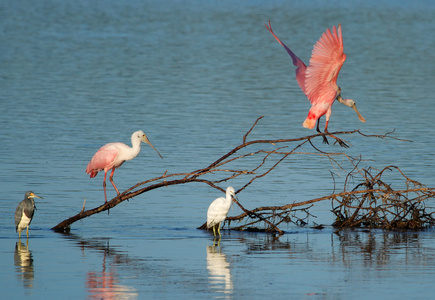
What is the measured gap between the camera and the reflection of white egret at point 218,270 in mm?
9380

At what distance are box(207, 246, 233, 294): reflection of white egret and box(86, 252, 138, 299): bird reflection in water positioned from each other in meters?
0.84

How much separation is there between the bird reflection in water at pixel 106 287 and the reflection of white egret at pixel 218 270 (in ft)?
2.74

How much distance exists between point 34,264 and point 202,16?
45.1 meters

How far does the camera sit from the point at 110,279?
31.3 feet

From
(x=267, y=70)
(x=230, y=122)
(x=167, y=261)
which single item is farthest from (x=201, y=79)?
(x=167, y=261)

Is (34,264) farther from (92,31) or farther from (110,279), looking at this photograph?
(92,31)

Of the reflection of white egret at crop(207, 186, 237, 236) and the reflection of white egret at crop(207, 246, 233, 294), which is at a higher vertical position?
the reflection of white egret at crop(207, 186, 237, 236)

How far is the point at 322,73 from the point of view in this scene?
40.9ft

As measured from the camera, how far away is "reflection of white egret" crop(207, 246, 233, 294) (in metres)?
9.38

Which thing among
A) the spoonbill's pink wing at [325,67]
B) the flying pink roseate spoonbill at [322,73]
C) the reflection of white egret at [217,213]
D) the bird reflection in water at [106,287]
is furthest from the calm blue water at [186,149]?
the spoonbill's pink wing at [325,67]

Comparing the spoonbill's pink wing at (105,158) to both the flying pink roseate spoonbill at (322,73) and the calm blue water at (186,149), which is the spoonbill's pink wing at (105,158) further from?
the flying pink roseate spoonbill at (322,73)

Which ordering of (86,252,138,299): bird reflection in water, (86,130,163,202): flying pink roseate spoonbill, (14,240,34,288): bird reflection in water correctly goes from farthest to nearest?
1. (86,130,163,202): flying pink roseate spoonbill
2. (14,240,34,288): bird reflection in water
3. (86,252,138,299): bird reflection in water

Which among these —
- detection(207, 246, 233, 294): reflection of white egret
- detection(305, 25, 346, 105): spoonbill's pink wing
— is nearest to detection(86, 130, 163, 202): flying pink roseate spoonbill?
detection(305, 25, 346, 105): spoonbill's pink wing

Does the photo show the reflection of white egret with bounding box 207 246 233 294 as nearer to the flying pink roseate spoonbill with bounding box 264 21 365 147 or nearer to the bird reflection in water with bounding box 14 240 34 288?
the bird reflection in water with bounding box 14 240 34 288
